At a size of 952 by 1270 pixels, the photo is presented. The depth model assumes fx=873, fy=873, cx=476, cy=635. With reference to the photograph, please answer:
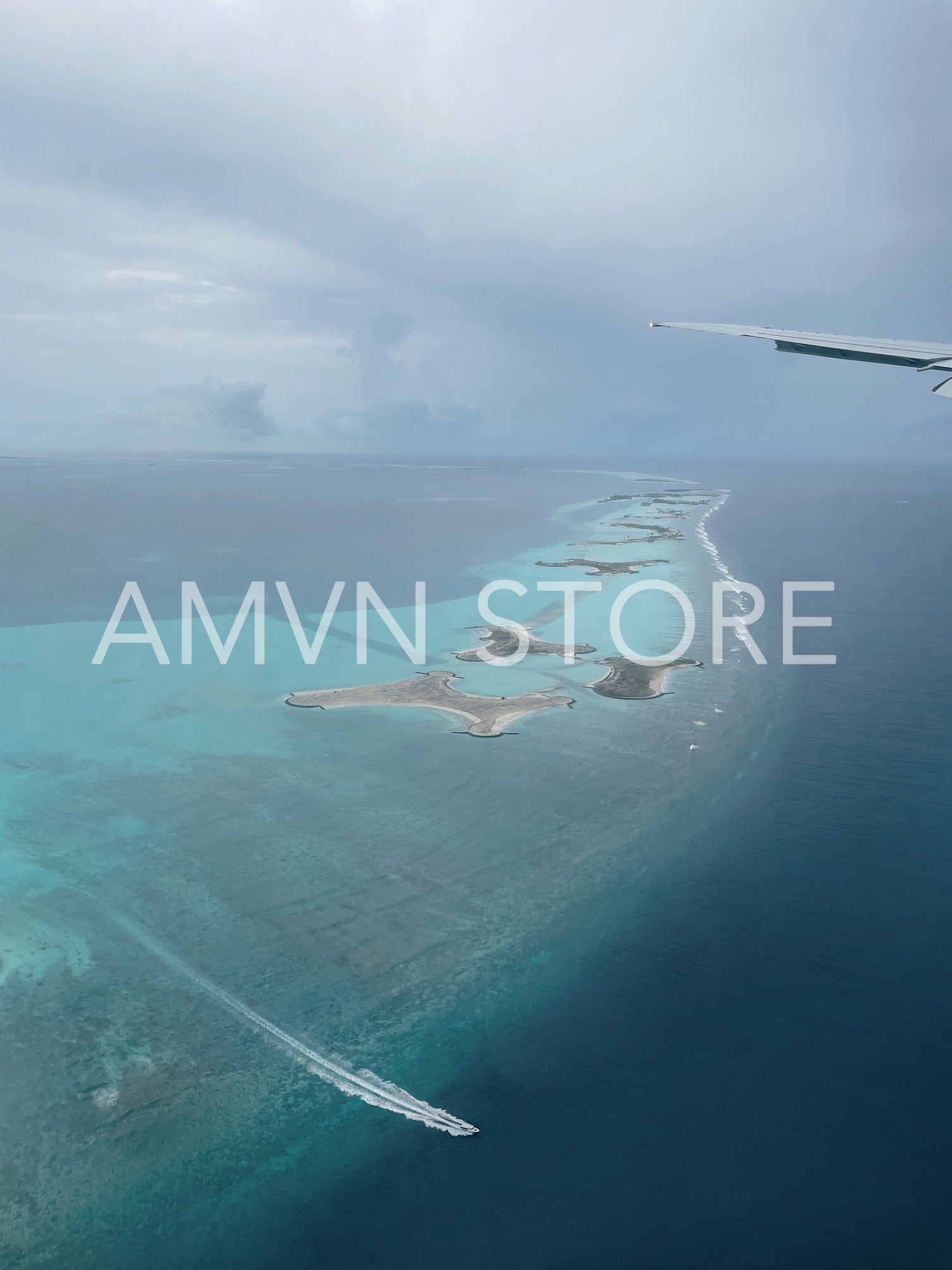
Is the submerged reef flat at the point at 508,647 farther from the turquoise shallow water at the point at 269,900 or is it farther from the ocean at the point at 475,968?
the ocean at the point at 475,968

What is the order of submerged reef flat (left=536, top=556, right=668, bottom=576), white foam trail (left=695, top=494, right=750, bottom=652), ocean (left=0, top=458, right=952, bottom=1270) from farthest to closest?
submerged reef flat (left=536, top=556, right=668, bottom=576), white foam trail (left=695, top=494, right=750, bottom=652), ocean (left=0, top=458, right=952, bottom=1270)

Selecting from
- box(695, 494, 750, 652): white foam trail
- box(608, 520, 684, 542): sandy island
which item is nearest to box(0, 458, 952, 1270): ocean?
box(695, 494, 750, 652): white foam trail

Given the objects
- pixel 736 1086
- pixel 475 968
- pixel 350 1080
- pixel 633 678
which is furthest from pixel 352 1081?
pixel 633 678

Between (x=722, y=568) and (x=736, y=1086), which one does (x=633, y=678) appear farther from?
(x=722, y=568)

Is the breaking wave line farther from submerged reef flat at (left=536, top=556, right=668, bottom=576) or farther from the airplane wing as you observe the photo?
submerged reef flat at (left=536, top=556, right=668, bottom=576)

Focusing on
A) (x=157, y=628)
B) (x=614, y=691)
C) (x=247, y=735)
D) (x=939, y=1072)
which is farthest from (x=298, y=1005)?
(x=157, y=628)

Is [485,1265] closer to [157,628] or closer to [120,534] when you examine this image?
[157,628]

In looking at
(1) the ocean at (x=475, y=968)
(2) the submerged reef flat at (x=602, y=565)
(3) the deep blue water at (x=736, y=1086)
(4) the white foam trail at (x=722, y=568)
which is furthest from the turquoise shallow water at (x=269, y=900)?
(2) the submerged reef flat at (x=602, y=565)
